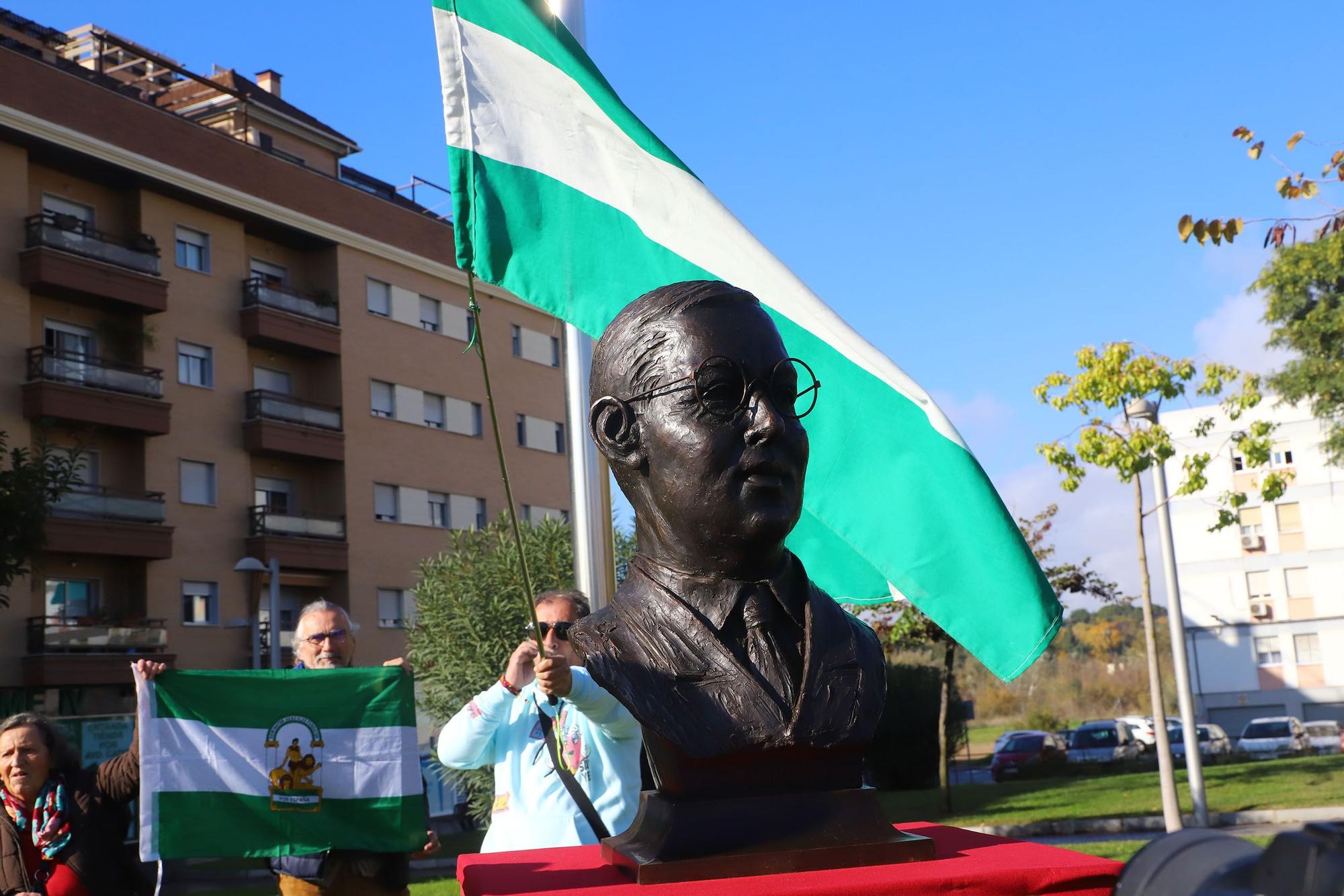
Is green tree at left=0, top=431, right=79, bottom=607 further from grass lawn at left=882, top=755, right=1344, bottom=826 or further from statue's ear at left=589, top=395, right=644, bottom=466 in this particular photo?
statue's ear at left=589, top=395, right=644, bottom=466

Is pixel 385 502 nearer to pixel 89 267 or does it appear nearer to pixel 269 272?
pixel 269 272

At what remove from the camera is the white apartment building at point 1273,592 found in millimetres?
47531

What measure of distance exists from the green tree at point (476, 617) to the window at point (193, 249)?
47.9ft

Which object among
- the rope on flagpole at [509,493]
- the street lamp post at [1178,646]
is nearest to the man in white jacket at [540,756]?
the rope on flagpole at [509,493]

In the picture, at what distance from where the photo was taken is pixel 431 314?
35656 mm

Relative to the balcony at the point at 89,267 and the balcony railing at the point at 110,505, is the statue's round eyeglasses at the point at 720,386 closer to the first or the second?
the balcony railing at the point at 110,505

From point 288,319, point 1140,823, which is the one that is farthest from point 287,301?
point 1140,823

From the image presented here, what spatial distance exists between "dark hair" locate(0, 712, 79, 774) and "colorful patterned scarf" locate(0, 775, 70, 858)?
14 cm

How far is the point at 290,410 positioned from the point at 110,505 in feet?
17.4

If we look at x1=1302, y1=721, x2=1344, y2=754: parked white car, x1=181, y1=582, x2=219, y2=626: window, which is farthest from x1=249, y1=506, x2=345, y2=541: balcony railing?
x1=1302, y1=721, x2=1344, y2=754: parked white car

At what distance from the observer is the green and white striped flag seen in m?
5.34

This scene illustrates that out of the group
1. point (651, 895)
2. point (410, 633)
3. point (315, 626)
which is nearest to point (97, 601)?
point (410, 633)

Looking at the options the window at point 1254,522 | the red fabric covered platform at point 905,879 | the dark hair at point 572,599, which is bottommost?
the red fabric covered platform at point 905,879

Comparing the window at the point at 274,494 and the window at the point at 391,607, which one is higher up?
the window at the point at 274,494
